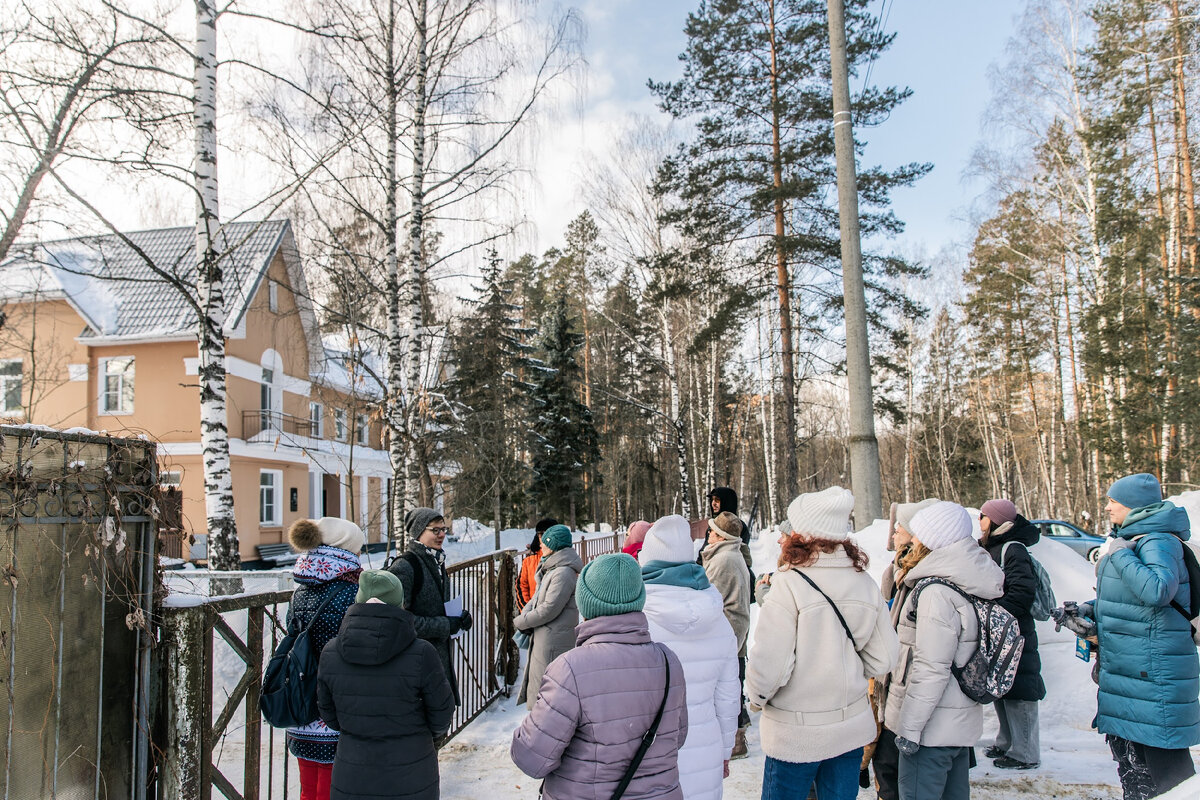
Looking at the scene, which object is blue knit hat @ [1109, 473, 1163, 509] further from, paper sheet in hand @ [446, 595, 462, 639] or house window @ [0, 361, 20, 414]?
house window @ [0, 361, 20, 414]

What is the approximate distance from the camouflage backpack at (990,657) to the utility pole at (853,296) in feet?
9.53

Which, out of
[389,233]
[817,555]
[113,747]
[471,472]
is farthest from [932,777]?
[471,472]

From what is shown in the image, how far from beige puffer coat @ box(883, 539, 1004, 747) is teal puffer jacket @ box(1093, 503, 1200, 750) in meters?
0.93

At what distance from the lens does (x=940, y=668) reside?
3268 millimetres

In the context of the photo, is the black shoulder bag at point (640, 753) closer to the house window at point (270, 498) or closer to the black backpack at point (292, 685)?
the black backpack at point (292, 685)

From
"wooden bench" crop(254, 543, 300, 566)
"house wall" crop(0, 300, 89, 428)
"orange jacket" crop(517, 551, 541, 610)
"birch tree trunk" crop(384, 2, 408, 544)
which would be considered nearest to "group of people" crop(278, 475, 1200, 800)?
"orange jacket" crop(517, 551, 541, 610)

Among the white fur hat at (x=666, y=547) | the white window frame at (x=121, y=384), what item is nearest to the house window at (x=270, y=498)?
the white window frame at (x=121, y=384)

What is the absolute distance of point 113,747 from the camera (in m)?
2.91

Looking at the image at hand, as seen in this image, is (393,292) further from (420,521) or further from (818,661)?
(818,661)

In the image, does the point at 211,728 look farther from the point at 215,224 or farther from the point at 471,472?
the point at 471,472

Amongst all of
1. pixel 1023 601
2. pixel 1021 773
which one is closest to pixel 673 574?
pixel 1023 601

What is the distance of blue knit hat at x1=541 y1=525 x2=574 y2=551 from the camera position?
17.6 feet

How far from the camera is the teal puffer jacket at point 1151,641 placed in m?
3.62

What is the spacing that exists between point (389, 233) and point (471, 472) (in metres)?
10.7
